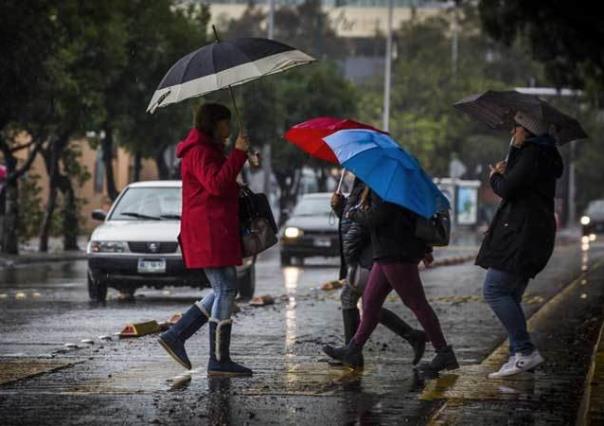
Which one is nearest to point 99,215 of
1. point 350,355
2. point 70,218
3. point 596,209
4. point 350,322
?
point 350,322

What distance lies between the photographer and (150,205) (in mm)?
22094

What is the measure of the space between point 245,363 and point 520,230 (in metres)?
2.55

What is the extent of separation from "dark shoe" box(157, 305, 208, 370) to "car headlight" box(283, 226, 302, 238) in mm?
22733

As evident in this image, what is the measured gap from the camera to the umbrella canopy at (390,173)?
11578mm

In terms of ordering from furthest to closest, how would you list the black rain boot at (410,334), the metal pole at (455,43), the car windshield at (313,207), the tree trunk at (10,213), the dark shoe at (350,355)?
the metal pole at (455,43)
the tree trunk at (10,213)
the car windshield at (313,207)
the black rain boot at (410,334)
the dark shoe at (350,355)

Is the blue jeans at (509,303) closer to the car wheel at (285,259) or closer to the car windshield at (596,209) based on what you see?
the car wheel at (285,259)

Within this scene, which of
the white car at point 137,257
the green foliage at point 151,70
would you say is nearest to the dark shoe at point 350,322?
the white car at point 137,257

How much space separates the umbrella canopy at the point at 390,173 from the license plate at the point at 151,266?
30.2 feet

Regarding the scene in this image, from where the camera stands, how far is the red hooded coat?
37.6 ft

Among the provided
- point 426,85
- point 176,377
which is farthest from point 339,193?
point 426,85

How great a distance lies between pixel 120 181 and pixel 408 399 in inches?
2450

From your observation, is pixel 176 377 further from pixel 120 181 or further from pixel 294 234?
pixel 120 181

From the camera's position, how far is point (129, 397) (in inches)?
411

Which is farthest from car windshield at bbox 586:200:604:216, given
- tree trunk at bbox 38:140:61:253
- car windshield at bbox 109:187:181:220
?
car windshield at bbox 109:187:181:220
